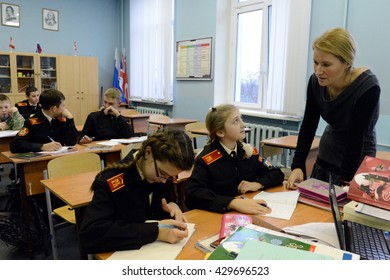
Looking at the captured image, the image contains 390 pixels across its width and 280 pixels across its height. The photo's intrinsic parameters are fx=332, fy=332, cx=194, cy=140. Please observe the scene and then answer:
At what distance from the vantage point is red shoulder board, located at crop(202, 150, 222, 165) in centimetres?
162

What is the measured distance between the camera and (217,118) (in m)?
1.71

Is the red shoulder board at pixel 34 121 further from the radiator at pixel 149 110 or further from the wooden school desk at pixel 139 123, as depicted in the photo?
the radiator at pixel 149 110

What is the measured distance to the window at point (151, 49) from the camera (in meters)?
5.98

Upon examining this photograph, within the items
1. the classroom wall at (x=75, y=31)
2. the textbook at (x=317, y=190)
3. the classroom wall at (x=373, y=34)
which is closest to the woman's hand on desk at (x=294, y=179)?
the textbook at (x=317, y=190)

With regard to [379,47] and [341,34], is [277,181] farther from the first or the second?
[379,47]

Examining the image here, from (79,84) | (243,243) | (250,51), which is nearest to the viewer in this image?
(243,243)

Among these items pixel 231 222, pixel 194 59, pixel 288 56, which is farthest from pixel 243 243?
pixel 194 59

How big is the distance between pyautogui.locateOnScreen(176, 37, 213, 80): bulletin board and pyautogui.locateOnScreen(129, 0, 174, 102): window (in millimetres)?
312

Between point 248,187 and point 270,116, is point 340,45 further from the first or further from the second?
point 270,116

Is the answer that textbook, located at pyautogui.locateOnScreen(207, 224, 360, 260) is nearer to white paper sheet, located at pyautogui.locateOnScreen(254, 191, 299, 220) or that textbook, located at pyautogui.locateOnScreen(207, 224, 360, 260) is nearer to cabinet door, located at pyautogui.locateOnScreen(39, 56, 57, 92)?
white paper sheet, located at pyautogui.locateOnScreen(254, 191, 299, 220)

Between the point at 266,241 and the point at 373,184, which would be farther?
the point at 373,184

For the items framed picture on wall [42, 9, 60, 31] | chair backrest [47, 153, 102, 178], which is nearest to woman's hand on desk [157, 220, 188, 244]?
chair backrest [47, 153, 102, 178]

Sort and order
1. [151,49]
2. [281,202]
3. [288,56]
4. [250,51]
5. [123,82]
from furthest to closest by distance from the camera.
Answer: [123,82]
[151,49]
[250,51]
[288,56]
[281,202]

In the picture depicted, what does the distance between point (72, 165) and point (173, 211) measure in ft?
4.06
